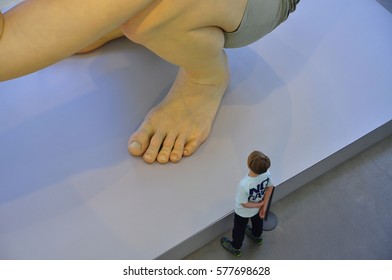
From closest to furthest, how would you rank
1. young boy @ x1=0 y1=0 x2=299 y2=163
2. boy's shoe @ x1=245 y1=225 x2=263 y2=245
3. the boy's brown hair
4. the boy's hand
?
young boy @ x1=0 y1=0 x2=299 y2=163 → the boy's brown hair → the boy's hand → boy's shoe @ x1=245 y1=225 x2=263 y2=245

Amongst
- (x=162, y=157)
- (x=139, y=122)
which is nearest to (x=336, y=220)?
(x=162, y=157)

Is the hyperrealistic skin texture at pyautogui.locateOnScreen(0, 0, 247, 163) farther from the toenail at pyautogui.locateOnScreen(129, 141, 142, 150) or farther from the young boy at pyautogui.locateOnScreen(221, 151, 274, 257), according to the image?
the young boy at pyautogui.locateOnScreen(221, 151, 274, 257)

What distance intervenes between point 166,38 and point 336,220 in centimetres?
72

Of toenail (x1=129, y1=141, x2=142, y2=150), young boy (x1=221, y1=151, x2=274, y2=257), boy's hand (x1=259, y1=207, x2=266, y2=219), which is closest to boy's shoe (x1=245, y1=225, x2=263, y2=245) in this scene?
young boy (x1=221, y1=151, x2=274, y2=257)

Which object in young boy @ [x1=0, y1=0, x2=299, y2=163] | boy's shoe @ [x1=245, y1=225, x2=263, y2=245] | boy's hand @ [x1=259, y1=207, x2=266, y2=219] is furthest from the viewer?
boy's shoe @ [x1=245, y1=225, x2=263, y2=245]

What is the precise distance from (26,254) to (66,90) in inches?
21.5

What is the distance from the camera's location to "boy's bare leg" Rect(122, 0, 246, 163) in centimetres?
139

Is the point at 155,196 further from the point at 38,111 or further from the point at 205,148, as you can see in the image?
the point at 38,111

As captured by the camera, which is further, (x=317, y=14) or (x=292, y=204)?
(x=317, y=14)

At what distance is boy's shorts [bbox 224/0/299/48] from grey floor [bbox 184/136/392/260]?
472 mm

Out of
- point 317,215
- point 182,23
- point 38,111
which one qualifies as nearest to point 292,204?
point 317,215

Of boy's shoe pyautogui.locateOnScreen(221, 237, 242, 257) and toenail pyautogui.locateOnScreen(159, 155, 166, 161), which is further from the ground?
toenail pyautogui.locateOnScreen(159, 155, 166, 161)

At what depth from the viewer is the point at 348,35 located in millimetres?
2014

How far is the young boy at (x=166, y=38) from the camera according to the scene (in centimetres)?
115
